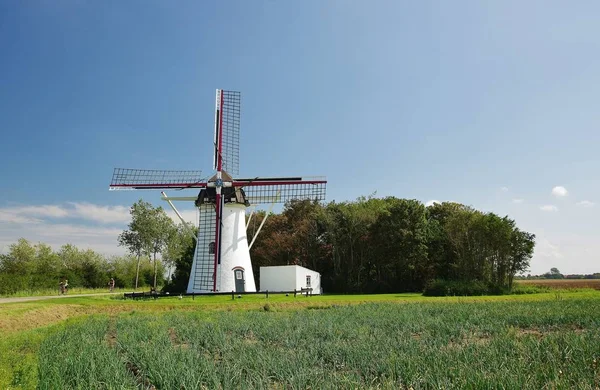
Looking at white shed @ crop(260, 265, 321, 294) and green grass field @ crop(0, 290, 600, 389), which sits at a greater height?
white shed @ crop(260, 265, 321, 294)

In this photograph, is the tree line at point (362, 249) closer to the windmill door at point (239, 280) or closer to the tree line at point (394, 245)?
the tree line at point (394, 245)

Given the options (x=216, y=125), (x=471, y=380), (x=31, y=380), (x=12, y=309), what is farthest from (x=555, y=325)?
(x=216, y=125)

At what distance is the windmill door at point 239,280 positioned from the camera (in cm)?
2934

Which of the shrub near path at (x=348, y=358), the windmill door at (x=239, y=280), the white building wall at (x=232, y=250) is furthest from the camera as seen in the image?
the windmill door at (x=239, y=280)

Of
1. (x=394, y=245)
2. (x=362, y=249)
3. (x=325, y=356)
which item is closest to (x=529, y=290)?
→ (x=394, y=245)

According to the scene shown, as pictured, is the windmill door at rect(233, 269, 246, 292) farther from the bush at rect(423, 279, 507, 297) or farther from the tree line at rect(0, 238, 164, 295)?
the tree line at rect(0, 238, 164, 295)

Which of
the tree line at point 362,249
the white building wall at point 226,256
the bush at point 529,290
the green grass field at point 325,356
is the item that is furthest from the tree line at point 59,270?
the bush at point 529,290

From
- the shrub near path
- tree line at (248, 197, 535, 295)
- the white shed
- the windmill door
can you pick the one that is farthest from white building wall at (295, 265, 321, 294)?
the shrub near path

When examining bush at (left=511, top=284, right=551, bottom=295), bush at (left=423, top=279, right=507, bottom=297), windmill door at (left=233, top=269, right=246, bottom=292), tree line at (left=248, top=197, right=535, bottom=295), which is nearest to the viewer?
windmill door at (left=233, top=269, right=246, bottom=292)

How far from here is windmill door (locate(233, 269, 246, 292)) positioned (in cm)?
2934

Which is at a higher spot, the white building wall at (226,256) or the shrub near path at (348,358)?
the white building wall at (226,256)

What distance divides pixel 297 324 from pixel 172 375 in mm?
6646

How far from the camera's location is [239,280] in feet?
96.7

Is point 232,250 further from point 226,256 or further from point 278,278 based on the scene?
point 278,278
